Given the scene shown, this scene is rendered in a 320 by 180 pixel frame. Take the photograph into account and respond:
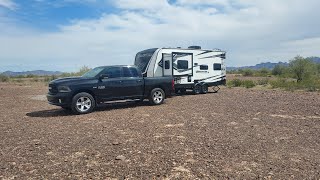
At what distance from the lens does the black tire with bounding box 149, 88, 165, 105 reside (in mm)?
14359

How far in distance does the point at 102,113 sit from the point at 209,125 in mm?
4539

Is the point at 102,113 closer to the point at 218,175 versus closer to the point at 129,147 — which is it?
the point at 129,147

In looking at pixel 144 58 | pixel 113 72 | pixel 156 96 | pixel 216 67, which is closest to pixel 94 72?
pixel 113 72

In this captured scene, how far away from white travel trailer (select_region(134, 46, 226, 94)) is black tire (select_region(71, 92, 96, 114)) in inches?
233

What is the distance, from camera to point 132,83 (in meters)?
13.7

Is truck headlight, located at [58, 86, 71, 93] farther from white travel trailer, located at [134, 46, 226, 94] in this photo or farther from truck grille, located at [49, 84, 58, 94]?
white travel trailer, located at [134, 46, 226, 94]

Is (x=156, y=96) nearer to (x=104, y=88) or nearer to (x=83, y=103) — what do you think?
(x=104, y=88)

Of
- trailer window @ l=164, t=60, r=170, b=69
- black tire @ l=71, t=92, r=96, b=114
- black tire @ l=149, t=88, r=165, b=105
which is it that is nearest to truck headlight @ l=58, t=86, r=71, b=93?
black tire @ l=71, t=92, r=96, b=114

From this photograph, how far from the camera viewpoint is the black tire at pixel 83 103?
12.0 metres

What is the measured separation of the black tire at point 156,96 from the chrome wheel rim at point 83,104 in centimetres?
297

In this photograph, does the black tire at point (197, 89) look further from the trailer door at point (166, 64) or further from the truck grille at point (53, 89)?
the truck grille at point (53, 89)

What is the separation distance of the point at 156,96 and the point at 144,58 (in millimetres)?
4519

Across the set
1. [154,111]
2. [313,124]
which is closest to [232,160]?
[313,124]

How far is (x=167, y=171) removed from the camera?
5.43 meters
